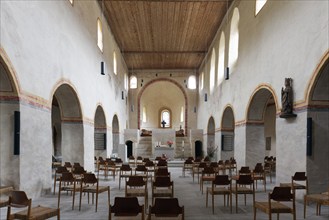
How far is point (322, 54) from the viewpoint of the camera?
7.47 meters

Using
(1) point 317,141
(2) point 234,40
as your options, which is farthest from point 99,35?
(1) point 317,141

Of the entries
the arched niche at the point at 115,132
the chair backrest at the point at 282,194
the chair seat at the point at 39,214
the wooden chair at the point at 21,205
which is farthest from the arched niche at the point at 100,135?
the chair backrest at the point at 282,194

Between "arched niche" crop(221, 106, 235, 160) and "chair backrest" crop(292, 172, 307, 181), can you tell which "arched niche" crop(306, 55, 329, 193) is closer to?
"chair backrest" crop(292, 172, 307, 181)

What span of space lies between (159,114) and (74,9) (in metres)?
24.5

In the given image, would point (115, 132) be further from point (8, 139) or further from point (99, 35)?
point (8, 139)

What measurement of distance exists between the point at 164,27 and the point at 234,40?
15.9 ft

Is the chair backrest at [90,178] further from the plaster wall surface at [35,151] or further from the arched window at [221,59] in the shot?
the arched window at [221,59]

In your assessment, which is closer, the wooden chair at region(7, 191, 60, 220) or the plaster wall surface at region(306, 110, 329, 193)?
the wooden chair at region(7, 191, 60, 220)

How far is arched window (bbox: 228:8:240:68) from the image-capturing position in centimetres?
1550

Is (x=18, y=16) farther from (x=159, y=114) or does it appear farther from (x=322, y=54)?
(x=159, y=114)

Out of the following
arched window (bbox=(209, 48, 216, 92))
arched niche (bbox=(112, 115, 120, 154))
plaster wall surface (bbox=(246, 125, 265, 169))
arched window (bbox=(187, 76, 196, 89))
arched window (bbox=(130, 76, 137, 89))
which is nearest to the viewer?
plaster wall surface (bbox=(246, 125, 265, 169))

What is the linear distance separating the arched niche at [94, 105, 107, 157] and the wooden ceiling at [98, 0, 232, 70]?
18.7 ft

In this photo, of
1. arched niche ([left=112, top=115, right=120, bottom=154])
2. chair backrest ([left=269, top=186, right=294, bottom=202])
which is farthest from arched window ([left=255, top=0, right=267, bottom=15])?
arched niche ([left=112, top=115, right=120, bottom=154])

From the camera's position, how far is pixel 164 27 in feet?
62.3
